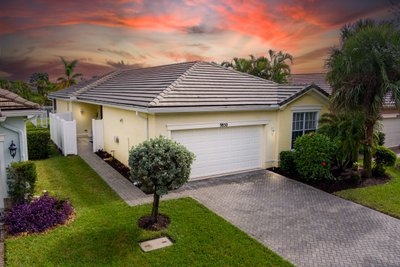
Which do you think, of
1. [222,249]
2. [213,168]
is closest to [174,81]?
[213,168]

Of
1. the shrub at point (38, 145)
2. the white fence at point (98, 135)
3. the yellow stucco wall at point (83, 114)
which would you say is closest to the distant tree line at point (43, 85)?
the yellow stucco wall at point (83, 114)

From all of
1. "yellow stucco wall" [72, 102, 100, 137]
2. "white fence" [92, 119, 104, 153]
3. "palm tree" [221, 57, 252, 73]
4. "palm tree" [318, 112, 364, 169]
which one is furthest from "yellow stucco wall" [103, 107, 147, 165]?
"palm tree" [221, 57, 252, 73]

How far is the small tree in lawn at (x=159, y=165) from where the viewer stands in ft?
24.4

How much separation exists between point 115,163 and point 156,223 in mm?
7542

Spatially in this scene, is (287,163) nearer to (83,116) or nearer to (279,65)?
(279,65)

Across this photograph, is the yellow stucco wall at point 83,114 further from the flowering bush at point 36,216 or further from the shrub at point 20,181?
the flowering bush at point 36,216

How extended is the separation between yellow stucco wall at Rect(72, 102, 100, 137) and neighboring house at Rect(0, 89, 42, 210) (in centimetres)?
1434

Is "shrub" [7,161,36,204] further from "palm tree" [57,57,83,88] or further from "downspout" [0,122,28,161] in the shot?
"palm tree" [57,57,83,88]

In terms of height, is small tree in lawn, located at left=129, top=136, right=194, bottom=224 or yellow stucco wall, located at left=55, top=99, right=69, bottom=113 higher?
yellow stucco wall, located at left=55, top=99, right=69, bottom=113

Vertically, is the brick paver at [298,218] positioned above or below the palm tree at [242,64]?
below

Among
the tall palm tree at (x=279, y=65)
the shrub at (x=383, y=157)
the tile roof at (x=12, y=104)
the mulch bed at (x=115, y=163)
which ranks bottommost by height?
the mulch bed at (x=115, y=163)

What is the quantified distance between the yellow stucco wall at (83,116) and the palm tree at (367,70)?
729 inches

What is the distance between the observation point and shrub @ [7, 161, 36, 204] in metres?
8.51

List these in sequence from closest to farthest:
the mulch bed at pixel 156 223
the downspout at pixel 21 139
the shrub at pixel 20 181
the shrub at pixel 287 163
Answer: the mulch bed at pixel 156 223
the shrub at pixel 20 181
the downspout at pixel 21 139
the shrub at pixel 287 163
